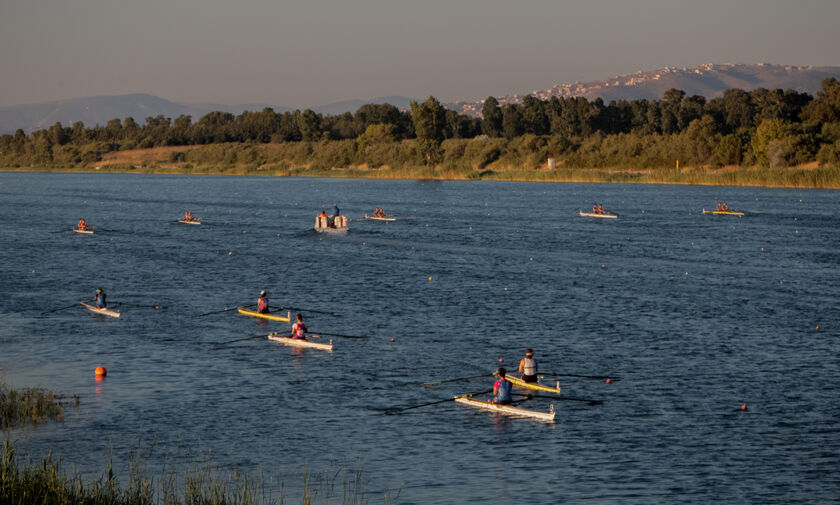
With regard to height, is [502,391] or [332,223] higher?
[332,223]

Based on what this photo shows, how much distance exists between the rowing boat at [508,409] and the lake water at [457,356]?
1.54 ft

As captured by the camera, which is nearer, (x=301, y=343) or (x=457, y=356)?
(x=457, y=356)

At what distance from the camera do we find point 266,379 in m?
37.4

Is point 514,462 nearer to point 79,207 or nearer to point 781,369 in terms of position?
point 781,369

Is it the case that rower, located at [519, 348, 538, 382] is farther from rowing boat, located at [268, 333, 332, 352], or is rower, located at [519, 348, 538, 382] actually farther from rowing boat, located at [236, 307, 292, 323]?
rowing boat, located at [236, 307, 292, 323]

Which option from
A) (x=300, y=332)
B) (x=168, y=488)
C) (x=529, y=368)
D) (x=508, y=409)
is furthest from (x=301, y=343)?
(x=168, y=488)

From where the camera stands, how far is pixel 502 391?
3281cm

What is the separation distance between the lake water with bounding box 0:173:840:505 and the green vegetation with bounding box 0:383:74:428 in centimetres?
65

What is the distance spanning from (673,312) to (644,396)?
18068 millimetres

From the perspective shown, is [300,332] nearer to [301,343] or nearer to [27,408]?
[301,343]

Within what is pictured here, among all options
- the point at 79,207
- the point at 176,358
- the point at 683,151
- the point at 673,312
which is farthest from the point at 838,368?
the point at 683,151

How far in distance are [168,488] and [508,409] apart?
38.9 ft

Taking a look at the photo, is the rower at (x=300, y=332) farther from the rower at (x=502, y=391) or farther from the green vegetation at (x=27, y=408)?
the rower at (x=502, y=391)

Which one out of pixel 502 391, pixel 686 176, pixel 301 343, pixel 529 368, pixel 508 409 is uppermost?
pixel 686 176
